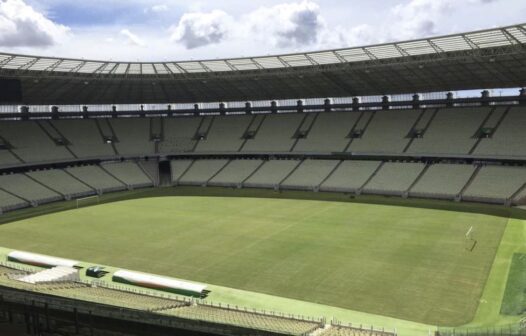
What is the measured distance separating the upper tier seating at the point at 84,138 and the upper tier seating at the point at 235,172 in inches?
707

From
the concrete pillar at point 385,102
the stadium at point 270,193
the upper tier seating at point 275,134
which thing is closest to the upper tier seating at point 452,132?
the stadium at point 270,193

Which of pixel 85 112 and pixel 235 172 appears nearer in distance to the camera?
pixel 235 172

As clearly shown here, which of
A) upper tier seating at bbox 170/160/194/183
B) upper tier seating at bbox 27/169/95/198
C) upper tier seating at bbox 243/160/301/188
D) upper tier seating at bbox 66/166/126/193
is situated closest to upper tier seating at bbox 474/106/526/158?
upper tier seating at bbox 243/160/301/188

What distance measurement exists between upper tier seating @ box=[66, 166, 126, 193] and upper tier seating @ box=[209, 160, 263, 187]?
13959 mm

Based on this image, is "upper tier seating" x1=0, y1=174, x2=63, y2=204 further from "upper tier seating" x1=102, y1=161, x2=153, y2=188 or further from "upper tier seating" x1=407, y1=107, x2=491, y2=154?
"upper tier seating" x1=407, y1=107, x2=491, y2=154

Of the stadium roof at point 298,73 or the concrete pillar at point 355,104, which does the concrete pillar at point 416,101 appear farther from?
the concrete pillar at point 355,104

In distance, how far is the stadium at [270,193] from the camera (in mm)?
20016

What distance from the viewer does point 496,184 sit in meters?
46.4

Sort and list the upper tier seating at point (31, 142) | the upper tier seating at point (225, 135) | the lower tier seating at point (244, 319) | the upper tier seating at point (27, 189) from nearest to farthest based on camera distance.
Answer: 1. the lower tier seating at point (244, 319)
2. the upper tier seating at point (27, 189)
3. the upper tier seating at point (31, 142)
4. the upper tier seating at point (225, 135)

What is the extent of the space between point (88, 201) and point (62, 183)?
7.14 m

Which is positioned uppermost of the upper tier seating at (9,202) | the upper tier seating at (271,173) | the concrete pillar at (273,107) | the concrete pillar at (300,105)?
the concrete pillar at (273,107)

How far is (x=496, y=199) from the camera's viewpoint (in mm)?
44438

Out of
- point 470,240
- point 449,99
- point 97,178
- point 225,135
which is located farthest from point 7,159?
point 449,99

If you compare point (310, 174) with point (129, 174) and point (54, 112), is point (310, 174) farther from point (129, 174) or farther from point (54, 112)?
point (54, 112)
